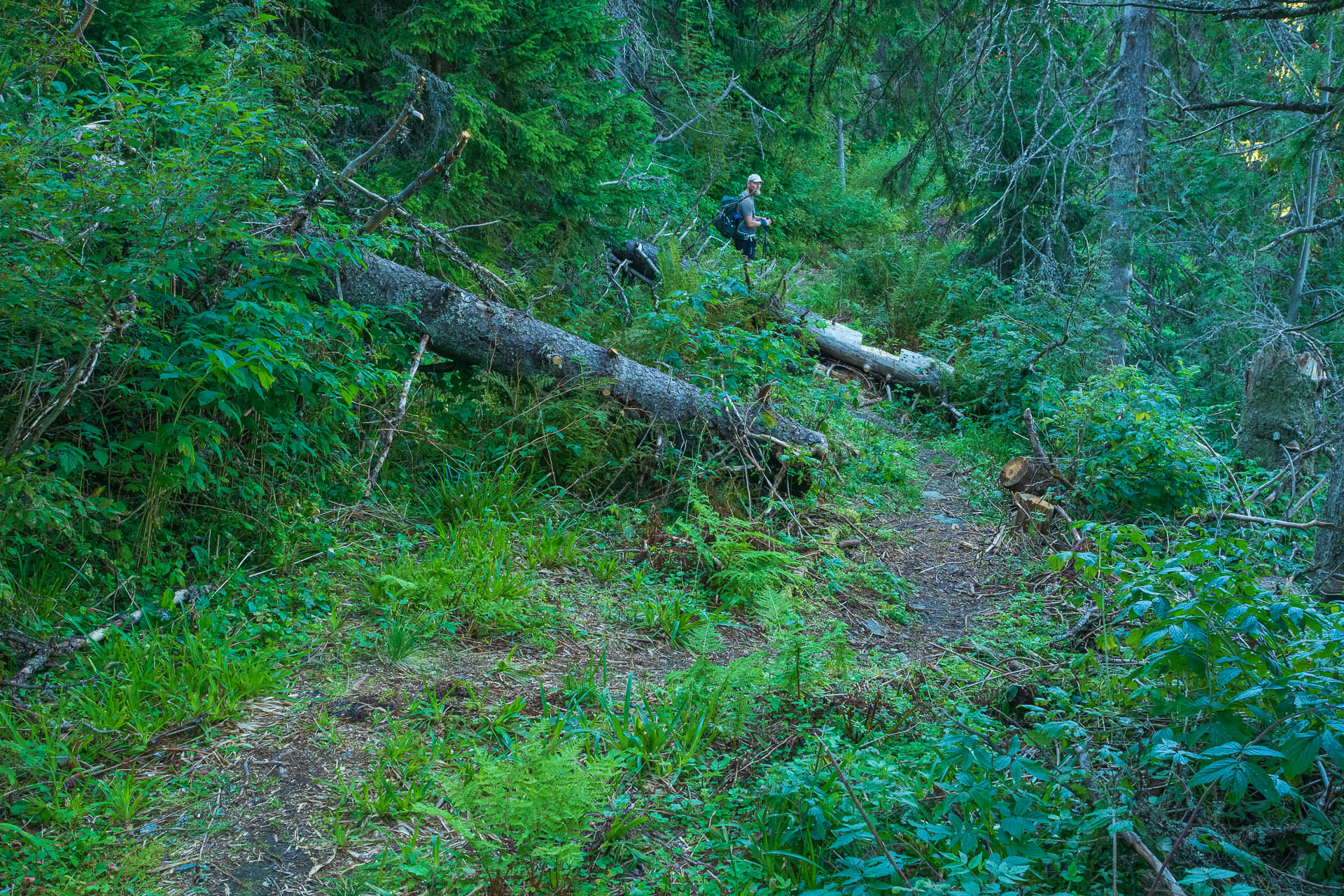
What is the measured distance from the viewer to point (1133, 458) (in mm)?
6387

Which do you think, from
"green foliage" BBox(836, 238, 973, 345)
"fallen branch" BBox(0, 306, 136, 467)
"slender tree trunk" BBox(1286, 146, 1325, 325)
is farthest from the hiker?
"fallen branch" BBox(0, 306, 136, 467)

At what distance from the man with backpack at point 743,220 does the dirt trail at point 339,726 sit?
804 cm

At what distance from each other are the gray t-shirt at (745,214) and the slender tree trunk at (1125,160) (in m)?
4.81

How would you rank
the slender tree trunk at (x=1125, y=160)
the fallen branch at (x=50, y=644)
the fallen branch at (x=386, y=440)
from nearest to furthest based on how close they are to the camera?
the fallen branch at (x=50, y=644)
the fallen branch at (x=386, y=440)
the slender tree trunk at (x=1125, y=160)

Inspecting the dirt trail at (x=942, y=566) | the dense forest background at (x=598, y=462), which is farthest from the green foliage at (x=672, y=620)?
the dirt trail at (x=942, y=566)

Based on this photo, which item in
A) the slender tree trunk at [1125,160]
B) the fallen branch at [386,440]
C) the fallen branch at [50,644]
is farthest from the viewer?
the slender tree trunk at [1125,160]

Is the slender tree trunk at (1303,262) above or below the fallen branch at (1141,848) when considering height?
above

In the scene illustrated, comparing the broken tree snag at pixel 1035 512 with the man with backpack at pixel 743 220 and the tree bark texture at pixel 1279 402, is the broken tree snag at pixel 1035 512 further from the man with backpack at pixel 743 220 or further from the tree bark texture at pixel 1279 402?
the man with backpack at pixel 743 220

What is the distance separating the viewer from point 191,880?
2574 mm

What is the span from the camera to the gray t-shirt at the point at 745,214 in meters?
12.4

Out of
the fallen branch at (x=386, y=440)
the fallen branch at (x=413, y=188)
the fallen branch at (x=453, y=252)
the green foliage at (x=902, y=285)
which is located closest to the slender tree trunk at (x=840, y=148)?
the green foliage at (x=902, y=285)

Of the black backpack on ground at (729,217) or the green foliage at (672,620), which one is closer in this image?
the green foliage at (672,620)

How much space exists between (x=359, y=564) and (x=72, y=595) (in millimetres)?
1288

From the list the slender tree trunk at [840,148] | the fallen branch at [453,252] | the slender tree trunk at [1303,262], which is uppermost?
the slender tree trunk at [840,148]
